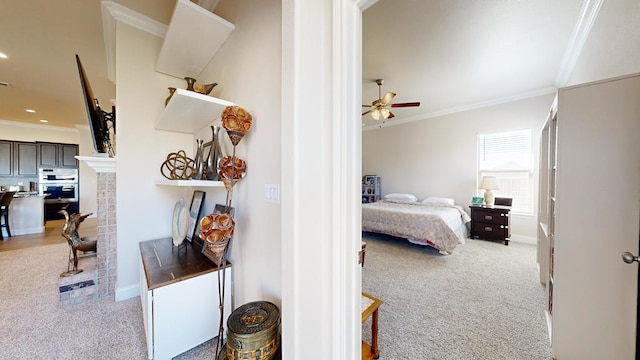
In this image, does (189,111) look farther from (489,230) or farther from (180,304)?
(489,230)

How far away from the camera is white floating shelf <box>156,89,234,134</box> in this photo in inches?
58.9

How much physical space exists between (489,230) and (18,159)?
11451 mm

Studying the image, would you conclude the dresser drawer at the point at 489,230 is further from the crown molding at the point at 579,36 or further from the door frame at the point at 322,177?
the door frame at the point at 322,177

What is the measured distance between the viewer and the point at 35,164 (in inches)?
238

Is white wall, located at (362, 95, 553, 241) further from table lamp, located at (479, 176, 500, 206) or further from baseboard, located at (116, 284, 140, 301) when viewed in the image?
baseboard, located at (116, 284, 140, 301)

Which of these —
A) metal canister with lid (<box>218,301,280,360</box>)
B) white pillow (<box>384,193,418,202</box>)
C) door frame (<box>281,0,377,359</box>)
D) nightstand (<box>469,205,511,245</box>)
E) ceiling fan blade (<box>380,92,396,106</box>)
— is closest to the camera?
door frame (<box>281,0,377,359</box>)

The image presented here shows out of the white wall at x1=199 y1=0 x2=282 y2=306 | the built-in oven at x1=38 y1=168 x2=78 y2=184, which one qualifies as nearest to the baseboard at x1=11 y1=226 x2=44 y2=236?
the built-in oven at x1=38 y1=168 x2=78 y2=184

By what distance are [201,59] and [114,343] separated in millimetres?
2404

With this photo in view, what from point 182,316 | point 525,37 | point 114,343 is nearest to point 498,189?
point 525,37

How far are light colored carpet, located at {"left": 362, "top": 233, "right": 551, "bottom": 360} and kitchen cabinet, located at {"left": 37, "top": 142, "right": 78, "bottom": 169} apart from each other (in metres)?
8.54

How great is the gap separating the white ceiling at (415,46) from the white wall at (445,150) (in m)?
0.37

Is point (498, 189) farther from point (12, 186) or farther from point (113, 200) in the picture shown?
point (12, 186)

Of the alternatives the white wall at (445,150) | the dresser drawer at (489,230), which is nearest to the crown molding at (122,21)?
the white wall at (445,150)

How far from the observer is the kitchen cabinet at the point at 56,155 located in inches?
242
